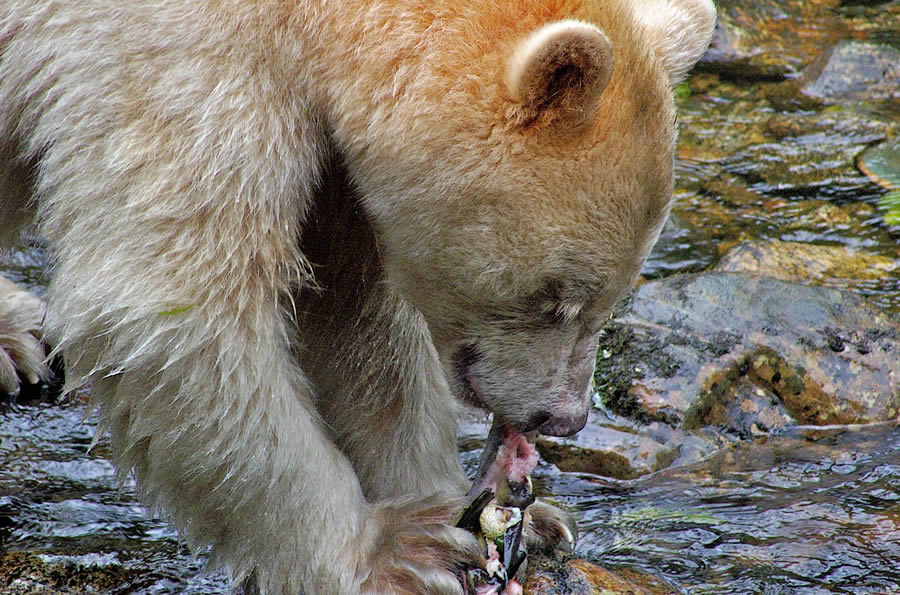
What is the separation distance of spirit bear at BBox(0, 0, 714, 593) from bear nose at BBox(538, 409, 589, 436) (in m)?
0.01

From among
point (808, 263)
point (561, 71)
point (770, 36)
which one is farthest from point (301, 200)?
point (770, 36)

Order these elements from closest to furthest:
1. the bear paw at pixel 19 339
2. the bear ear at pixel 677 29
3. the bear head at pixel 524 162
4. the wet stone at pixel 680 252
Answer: the bear head at pixel 524 162
the bear ear at pixel 677 29
the bear paw at pixel 19 339
the wet stone at pixel 680 252

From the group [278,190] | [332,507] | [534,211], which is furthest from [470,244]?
[332,507]

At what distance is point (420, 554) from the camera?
166 inches

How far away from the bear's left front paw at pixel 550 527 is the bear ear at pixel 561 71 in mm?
1572

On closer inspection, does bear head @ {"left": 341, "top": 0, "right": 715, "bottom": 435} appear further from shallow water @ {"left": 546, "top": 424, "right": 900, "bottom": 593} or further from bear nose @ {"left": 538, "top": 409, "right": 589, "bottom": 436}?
shallow water @ {"left": 546, "top": 424, "right": 900, "bottom": 593}

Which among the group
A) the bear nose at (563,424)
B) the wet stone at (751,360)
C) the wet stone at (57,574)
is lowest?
the wet stone at (751,360)

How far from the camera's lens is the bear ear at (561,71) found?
337cm

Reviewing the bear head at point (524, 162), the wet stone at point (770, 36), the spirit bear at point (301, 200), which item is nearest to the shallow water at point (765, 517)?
the spirit bear at point (301, 200)

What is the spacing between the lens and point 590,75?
349 cm

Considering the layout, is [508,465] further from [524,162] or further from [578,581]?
[524,162]

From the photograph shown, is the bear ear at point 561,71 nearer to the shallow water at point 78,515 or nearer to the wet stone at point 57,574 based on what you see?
the shallow water at point 78,515

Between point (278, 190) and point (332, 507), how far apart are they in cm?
111

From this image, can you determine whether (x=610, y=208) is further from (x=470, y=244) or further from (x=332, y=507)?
(x=332, y=507)
